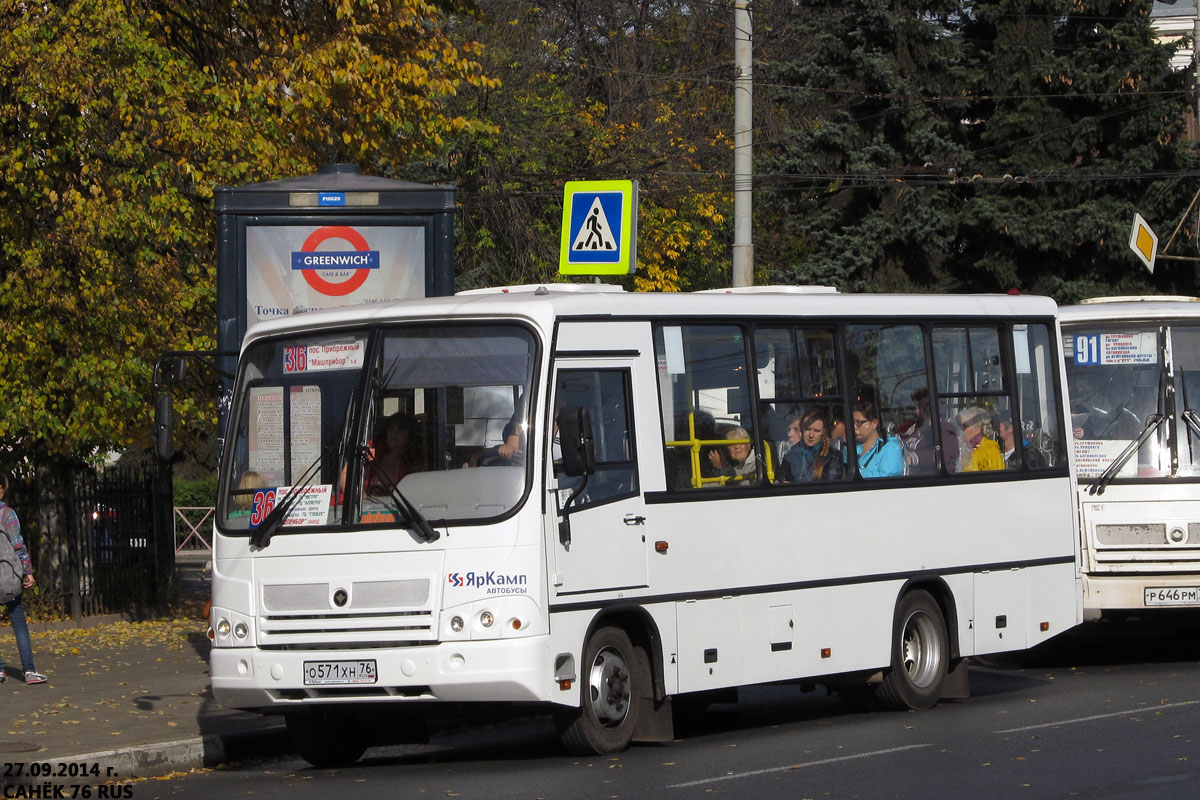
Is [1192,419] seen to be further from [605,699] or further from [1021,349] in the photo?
[605,699]

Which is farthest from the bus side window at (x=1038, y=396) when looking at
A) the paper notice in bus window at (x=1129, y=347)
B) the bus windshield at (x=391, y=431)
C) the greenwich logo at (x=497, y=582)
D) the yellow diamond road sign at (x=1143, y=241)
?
the yellow diamond road sign at (x=1143, y=241)

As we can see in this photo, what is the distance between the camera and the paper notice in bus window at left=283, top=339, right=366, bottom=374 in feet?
35.2

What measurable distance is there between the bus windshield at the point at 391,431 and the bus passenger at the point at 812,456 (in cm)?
Result: 252

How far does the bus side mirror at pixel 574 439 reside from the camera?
1016 centimetres

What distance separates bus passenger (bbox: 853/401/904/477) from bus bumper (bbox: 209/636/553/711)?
355 cm

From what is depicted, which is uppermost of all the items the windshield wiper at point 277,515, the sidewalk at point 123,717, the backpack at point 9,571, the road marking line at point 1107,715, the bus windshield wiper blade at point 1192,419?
the bus windshield wiper blade at point 1192,419

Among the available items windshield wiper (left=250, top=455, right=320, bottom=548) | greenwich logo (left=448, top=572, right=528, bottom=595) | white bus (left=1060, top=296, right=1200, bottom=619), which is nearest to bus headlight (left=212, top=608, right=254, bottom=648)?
windshield wiper (left=250, top=455, right=320, bottom=548)

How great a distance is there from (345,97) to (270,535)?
34.4ft

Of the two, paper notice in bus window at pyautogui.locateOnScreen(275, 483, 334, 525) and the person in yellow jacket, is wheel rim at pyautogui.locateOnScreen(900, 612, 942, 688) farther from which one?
paper notice in bus window at pyautogui.locateOnScreen(275, 483, 334, 525)

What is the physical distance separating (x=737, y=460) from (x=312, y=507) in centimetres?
286

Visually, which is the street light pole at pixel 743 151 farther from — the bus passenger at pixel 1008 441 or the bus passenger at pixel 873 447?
the bus passenger at pixel 873 447

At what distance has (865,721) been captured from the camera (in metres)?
12.7

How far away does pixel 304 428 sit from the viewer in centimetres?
1078

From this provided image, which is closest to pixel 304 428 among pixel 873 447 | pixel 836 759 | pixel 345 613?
pixel 345 613
